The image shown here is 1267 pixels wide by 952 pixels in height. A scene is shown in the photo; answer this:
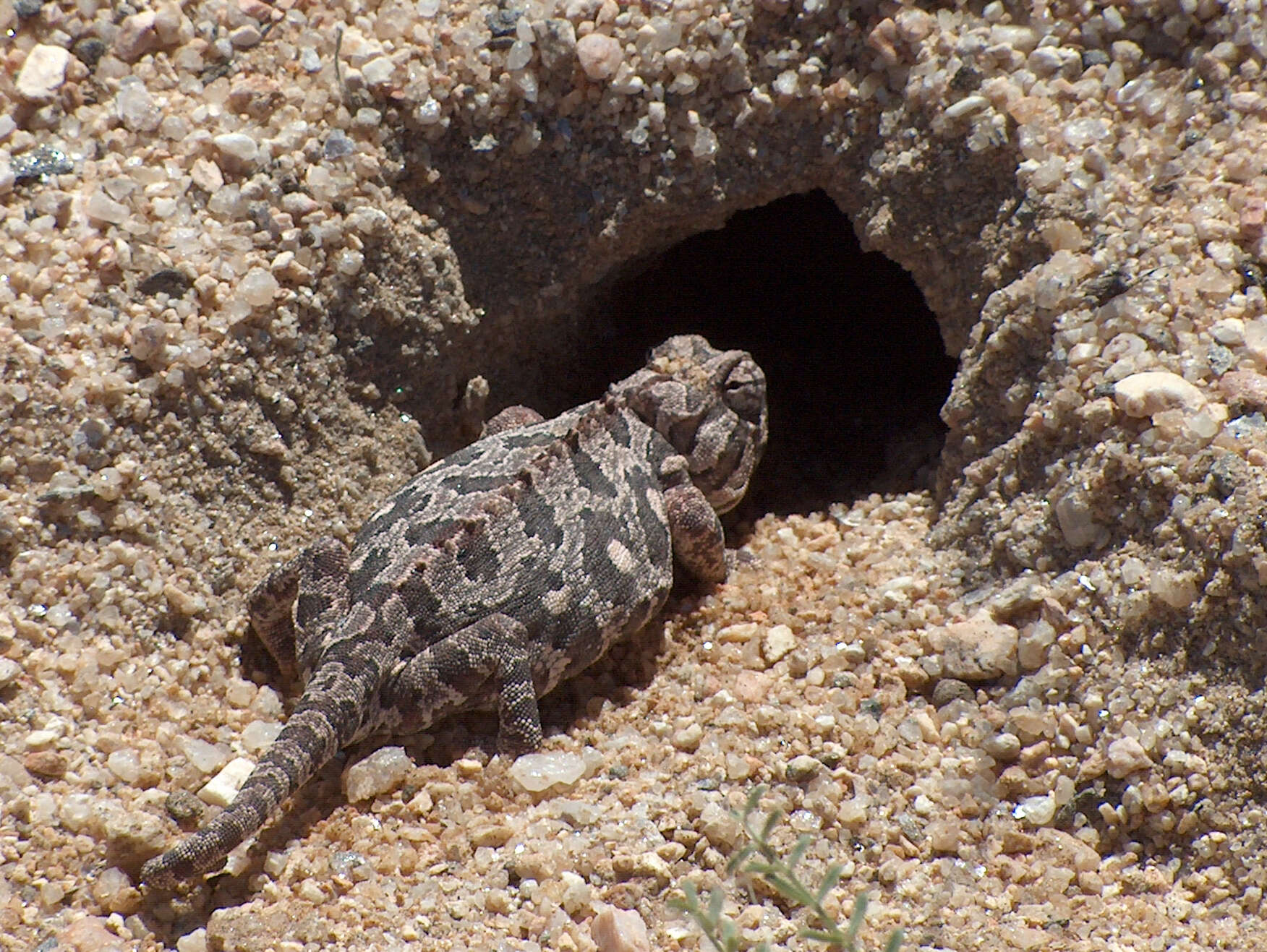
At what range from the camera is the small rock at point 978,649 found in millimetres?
4043

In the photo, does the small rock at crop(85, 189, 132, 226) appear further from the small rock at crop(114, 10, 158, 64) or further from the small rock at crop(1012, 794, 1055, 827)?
the small rock at crop(1012, 794, 1055, 827)

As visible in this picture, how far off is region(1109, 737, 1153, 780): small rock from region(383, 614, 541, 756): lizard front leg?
5.97 feet

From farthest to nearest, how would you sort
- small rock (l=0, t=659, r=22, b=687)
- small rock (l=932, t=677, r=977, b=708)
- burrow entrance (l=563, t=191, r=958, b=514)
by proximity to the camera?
burrow entrance (l=563, t=191, r=958, b=514)
small rock (l=932, t=677, r=977, b=708)
small rock (l=0, t=659, r=22, b=687)

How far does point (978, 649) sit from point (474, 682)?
1.70 meters

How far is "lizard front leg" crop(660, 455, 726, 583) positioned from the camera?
16.2 ft

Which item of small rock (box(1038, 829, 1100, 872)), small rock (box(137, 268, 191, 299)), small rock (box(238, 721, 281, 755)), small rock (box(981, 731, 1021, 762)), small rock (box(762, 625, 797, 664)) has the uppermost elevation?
small rock (box(137, 268, 191, 299))

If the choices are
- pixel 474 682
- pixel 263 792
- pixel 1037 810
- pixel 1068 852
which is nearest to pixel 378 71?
pixel 474 682

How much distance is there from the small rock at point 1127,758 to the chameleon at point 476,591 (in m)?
1.72

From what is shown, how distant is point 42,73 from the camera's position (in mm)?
4508

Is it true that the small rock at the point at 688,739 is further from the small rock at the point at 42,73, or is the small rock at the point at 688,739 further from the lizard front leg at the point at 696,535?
the small rock at the point at 42,73

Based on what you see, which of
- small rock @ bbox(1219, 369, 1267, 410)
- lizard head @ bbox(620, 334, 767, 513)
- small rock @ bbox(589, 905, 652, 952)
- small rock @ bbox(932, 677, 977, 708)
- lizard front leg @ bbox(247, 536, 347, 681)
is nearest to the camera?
small rock @ bbox(589, 905, 652, 952)

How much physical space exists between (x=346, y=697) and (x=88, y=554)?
3.28 feet

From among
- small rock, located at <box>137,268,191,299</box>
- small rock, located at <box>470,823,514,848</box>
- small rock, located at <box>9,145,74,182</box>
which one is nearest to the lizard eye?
small rock, located at <box>137,268,191,299</box>

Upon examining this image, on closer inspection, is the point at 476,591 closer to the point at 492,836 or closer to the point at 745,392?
the point at 492,836
